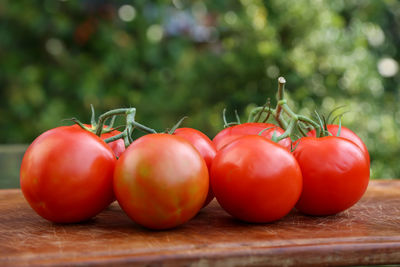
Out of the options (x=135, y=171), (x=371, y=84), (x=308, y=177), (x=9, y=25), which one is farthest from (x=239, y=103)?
(x=135, y=171)

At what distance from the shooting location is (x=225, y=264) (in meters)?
0.81

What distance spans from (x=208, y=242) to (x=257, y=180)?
17 cm

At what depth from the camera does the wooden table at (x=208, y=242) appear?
80 cm

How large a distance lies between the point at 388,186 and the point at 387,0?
210 centimetres

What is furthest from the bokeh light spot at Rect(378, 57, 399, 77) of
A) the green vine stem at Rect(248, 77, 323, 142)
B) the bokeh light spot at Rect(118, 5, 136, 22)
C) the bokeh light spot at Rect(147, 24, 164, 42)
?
the green vine stem at Rect(248, 77, 323, 142)

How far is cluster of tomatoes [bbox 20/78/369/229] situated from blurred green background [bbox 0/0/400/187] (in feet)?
5.50

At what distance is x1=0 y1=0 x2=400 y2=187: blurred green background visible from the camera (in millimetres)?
2852

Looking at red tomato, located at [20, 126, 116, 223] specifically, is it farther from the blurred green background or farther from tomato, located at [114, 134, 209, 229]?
the blurred green background

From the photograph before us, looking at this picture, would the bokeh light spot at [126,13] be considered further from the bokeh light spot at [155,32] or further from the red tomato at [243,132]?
the red tomato at [243,132]

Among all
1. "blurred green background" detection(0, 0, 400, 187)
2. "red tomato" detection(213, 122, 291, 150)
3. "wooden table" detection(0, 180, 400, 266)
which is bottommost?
"wooden table" detection(0, 180, 400, 266)

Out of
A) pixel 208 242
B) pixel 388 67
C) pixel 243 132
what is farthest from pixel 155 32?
pixel 208 242

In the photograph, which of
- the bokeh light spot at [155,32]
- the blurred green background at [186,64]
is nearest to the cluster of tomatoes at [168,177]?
the blurred green background at [186,64]

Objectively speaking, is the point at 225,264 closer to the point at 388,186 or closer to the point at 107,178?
the point at 107,178

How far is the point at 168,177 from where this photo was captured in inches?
35.9
